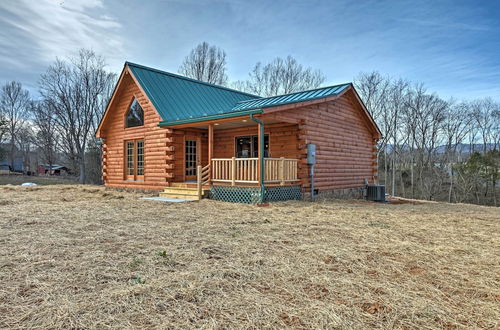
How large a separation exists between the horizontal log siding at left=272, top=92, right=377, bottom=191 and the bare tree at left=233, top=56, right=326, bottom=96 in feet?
50.8

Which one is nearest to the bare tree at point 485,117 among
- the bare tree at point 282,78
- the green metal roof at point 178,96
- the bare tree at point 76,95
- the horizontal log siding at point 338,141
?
the bare tree at point 282,78

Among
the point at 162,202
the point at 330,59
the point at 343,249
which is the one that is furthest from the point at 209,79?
the point at 343,249

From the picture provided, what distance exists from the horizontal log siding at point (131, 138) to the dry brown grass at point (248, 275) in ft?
22.2

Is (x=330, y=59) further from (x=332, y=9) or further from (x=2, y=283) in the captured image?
(x=2, y=283)

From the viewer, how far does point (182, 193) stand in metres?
11.7

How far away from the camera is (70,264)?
12.4ft

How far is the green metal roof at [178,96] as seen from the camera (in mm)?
13359

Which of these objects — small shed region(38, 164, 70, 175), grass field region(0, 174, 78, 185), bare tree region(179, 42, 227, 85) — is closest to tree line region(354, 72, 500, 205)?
bare tree region(179, 42, 227, 85)

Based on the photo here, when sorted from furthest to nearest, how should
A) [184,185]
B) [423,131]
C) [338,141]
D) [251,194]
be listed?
[423,131] → [338,141] → [184,185] → [251,194]

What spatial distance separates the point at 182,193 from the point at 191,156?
2.79 m

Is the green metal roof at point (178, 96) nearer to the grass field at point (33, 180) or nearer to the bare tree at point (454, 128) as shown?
the grass field at point (33, 180)

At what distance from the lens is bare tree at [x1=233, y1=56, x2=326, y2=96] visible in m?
29.8

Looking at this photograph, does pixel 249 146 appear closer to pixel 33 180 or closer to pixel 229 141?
pixel 229 141

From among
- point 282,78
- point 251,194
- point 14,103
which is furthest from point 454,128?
point 14,103
